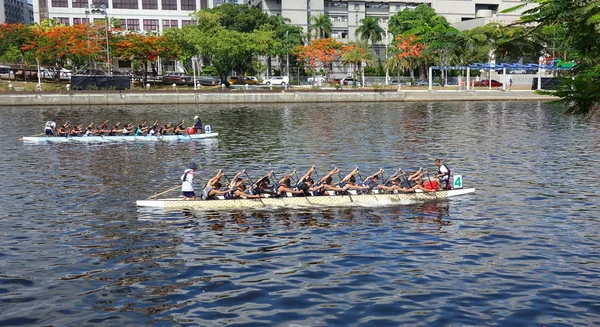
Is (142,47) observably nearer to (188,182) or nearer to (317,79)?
(317,79)

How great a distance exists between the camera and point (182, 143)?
50094 millimetres

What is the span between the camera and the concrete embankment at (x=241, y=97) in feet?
275

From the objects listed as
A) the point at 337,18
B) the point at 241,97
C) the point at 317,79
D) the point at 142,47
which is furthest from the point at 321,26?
the point at 142,47

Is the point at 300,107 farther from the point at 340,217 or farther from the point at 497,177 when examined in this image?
the point at 340,217

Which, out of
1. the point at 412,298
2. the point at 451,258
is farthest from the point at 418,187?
the point at 412,298

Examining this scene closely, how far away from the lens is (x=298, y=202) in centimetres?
2678

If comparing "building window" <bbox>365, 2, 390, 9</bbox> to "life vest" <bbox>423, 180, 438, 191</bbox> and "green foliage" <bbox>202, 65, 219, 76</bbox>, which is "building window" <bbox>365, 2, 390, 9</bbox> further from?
"life vest" <bbox>423, 180, 438, 191</bbox>

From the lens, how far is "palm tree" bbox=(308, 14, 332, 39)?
12344 centimetres

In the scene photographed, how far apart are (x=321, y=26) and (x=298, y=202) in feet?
336

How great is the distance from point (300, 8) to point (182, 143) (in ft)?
302

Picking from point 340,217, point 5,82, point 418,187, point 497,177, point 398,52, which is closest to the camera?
point 340,217

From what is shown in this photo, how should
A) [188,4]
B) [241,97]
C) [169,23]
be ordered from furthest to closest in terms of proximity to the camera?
[188,4], [169,23], [241,97]

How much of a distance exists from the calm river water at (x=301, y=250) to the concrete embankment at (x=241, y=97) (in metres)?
45.0

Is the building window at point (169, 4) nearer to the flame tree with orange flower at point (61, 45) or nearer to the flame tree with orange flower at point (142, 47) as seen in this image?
the flame tree with orange flower at point (142, 47)
